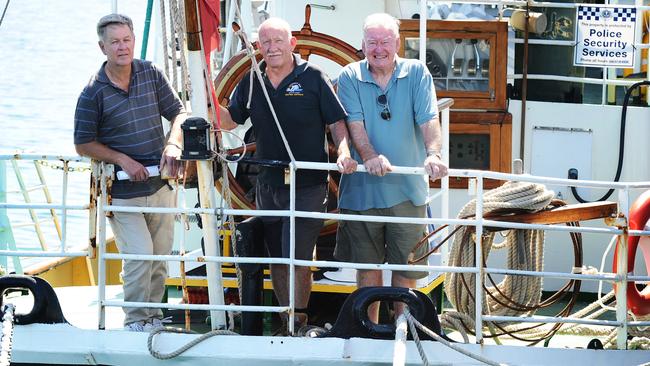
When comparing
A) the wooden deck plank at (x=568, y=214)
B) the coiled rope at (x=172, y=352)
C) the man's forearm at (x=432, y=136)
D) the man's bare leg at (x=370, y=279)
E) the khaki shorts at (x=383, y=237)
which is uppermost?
the man's forearm at (x=432, y=136)

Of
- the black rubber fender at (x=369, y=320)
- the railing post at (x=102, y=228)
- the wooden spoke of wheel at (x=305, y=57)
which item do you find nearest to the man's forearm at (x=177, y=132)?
the railing post at (x=102, y=228)

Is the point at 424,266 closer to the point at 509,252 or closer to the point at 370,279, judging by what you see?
the point at 370,279

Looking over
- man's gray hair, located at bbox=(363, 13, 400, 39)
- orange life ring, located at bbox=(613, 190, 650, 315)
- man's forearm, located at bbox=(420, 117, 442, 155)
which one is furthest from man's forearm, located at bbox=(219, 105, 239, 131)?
orange life ring, located at bbox=(613, 190, 650, 315)

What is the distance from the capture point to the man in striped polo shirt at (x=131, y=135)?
536 cm

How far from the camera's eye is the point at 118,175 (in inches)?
213

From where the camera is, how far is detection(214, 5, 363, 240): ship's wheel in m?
7.11

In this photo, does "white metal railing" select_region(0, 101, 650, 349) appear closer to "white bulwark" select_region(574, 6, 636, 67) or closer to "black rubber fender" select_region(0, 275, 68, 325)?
"black rubber fender" select_region(0, 275, 68, 325)

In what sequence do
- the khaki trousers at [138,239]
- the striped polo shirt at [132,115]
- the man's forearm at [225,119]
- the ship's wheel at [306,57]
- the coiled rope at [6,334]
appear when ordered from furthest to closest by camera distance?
1. the ship's wheel at [306,57]
2. the man's forearm at [225,119]
3. the khaki trousers at [138,239]
4. the striped polo shirt at [132,115]
5. the coiled rope at [6,334]

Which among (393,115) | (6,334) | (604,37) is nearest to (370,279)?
(393,115)

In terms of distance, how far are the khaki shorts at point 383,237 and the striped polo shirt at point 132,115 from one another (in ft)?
3.48

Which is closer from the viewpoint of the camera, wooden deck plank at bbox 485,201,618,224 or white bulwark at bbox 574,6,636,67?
wooden deck plank at bbox 485,201,618,224

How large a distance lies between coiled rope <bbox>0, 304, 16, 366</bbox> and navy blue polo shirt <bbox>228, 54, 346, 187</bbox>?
4.87ft

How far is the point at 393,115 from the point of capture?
5414 millimetres

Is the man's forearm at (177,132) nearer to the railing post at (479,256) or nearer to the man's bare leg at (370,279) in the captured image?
the man's bare leg at (370,279)
